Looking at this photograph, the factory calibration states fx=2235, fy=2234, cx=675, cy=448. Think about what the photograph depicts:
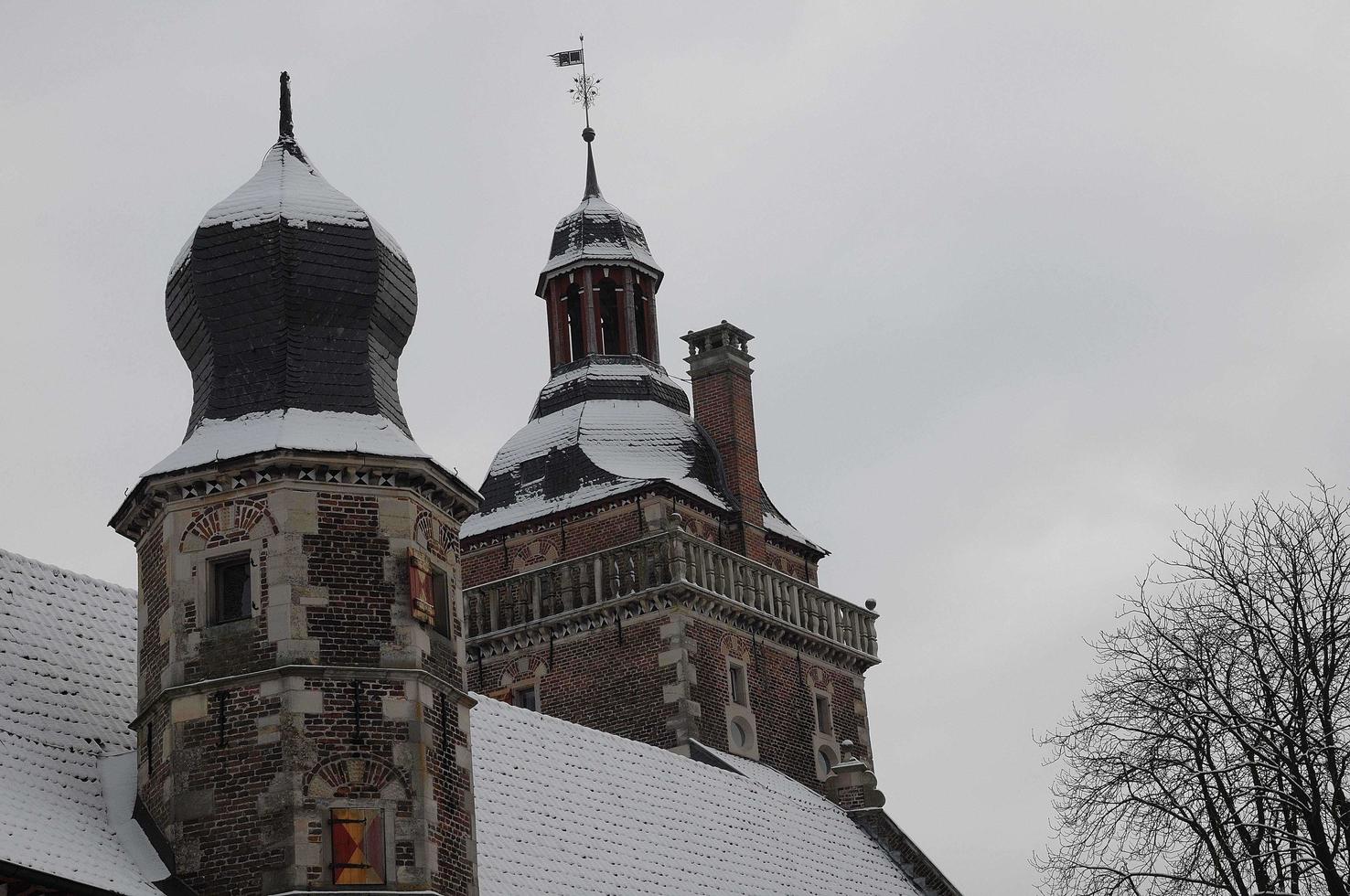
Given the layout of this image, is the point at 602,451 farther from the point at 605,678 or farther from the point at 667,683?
the point at 667,683

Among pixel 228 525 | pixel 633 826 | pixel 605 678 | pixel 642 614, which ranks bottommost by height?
pixel 633 826

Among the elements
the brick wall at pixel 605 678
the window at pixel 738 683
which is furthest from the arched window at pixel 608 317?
the window at pixel 738 683

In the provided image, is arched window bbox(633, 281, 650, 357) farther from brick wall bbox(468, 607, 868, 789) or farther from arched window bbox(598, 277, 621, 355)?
brick wall bbox(468, 607, 868, 789)

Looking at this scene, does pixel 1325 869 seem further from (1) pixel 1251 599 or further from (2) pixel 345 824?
(2) pixel 345 824

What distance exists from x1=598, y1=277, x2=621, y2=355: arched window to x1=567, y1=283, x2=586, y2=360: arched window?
0.39 metres

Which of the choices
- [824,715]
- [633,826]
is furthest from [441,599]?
[824,715]

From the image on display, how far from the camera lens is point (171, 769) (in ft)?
69.2

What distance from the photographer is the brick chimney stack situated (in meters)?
39.2

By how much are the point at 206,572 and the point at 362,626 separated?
1.67 m

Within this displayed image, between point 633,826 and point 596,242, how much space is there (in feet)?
52.7

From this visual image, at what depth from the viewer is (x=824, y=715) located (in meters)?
38.6

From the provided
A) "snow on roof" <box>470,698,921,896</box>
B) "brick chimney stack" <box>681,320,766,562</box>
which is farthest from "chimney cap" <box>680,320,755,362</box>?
"snow on roof" <box>470,698,921,896</box>

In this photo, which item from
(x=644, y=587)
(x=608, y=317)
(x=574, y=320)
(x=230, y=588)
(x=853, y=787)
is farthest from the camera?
(x=574, y=320)

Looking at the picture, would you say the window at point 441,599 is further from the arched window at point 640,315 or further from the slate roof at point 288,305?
the arched window at point 640,315
